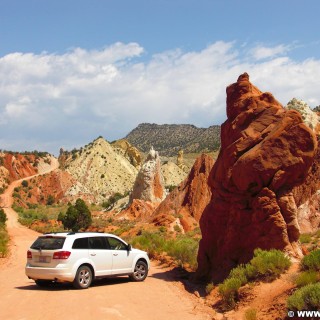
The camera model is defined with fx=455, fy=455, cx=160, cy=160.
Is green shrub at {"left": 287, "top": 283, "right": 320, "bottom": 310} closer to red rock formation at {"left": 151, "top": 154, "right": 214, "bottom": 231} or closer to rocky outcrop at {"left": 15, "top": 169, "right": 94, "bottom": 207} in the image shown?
red rock formation at {"left": 151, "top": 154, "right": 214, "bottom": 231}

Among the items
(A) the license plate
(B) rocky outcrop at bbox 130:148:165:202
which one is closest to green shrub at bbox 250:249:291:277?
(A) the license plate

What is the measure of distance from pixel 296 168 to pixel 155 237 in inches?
540

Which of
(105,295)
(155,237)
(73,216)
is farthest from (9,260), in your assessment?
(73,216)

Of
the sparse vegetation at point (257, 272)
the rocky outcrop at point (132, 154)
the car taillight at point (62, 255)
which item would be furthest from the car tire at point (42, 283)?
the rocky outcrop at point (132, 154)

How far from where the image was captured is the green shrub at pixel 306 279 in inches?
382

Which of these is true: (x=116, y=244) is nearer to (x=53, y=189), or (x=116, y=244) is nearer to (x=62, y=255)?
(x=62, y=255)

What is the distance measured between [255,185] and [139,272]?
16.7ft

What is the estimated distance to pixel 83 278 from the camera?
533 inches

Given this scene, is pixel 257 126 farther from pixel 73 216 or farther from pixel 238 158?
pixel 73 216

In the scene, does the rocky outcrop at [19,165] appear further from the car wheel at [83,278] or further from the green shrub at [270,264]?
the green shrub at [270,264]

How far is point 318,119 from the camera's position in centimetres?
4219

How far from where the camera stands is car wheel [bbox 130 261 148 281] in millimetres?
15657

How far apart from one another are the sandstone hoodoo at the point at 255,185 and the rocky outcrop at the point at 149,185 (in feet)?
122

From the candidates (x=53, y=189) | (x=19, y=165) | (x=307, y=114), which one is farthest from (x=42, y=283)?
(x=19, y=165)
